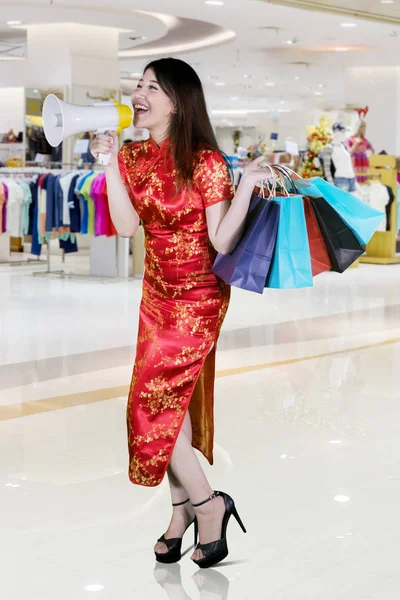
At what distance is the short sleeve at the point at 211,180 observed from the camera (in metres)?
2.51

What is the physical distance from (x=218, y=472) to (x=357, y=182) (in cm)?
984

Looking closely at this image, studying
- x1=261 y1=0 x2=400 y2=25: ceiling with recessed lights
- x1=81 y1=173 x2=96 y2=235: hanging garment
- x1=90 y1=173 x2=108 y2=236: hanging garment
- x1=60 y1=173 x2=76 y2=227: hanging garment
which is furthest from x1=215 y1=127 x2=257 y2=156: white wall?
x1=90 y1=173 x2=108 y2=236: hanging garment

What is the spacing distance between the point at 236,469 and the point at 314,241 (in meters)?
1.36

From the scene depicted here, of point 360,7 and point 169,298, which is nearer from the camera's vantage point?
point 169,298

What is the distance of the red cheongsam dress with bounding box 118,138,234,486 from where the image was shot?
8.30ft

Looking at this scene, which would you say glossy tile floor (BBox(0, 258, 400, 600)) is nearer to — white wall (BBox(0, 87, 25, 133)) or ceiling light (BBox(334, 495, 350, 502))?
ceiling light (BBox(334, 495, 350, 502))

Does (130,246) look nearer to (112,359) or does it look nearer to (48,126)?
(112,359)

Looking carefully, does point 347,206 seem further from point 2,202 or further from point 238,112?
point 238,112

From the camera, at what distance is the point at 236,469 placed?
3.67 metres

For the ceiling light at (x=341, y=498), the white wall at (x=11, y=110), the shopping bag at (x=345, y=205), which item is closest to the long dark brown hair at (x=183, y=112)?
the shopping bag at (x=345, y=205)

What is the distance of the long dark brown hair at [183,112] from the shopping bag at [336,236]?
1.06 feet

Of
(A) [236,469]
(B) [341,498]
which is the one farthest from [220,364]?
(B) [341,498]

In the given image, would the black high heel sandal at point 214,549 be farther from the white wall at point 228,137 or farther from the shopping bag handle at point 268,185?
the white wall at point 228,137

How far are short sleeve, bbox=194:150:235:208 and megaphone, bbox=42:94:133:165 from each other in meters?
0.24
